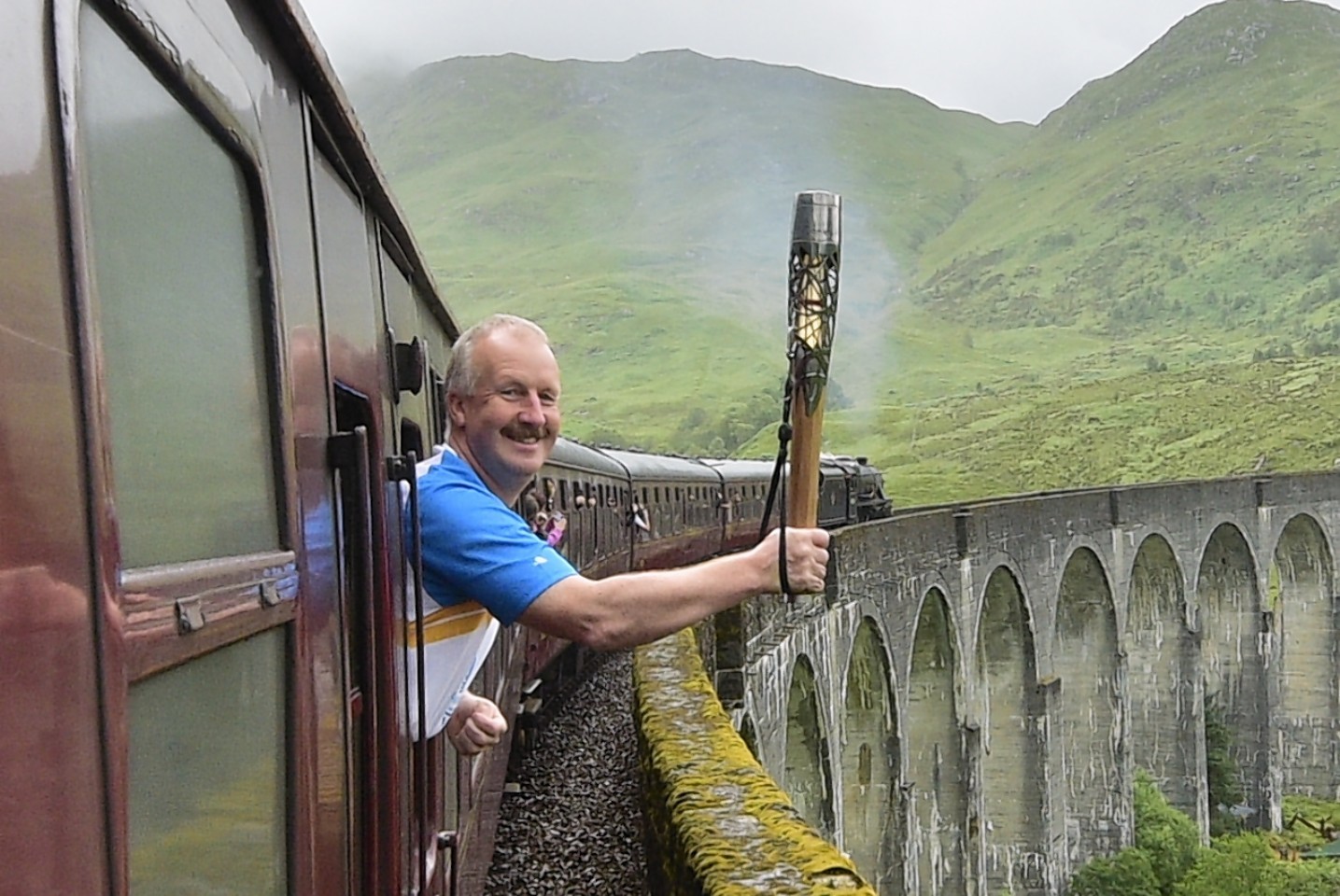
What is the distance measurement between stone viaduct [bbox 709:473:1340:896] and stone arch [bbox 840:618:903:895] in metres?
0.03

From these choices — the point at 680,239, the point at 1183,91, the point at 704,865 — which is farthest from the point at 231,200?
the point at 1183,91

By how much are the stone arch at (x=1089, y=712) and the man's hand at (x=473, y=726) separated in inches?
1038

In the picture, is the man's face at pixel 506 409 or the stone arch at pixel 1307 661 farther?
the stone arch at pixel 1307 661

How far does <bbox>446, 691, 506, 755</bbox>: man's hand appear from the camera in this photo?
290cm

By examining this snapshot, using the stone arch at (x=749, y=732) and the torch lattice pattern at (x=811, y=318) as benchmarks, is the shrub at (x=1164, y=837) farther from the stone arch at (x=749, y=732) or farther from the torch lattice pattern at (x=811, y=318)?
the torch lattice pattern at (x=811, y=318)

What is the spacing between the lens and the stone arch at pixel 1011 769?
85.5 ft

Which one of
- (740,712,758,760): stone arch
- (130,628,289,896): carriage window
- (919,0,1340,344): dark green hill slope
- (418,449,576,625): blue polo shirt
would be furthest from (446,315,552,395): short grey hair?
(919,0,1340,344): dark green hill slope

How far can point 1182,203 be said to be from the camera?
14362 cm

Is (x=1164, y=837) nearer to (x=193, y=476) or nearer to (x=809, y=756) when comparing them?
(x=809, y=756)

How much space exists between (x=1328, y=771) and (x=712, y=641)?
110 feet

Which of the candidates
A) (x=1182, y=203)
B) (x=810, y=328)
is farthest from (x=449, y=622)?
(x=1182, y=203)

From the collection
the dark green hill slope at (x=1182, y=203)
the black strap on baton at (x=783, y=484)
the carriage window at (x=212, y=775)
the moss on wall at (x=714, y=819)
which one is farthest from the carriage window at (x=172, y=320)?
the dark green hill slope at (x=1182, y=203)

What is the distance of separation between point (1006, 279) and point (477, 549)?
479ft

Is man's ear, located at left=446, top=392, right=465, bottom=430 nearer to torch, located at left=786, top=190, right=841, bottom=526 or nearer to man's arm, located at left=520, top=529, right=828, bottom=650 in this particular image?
man's arm, located at left=520, top=529, right=828, bottom=650
